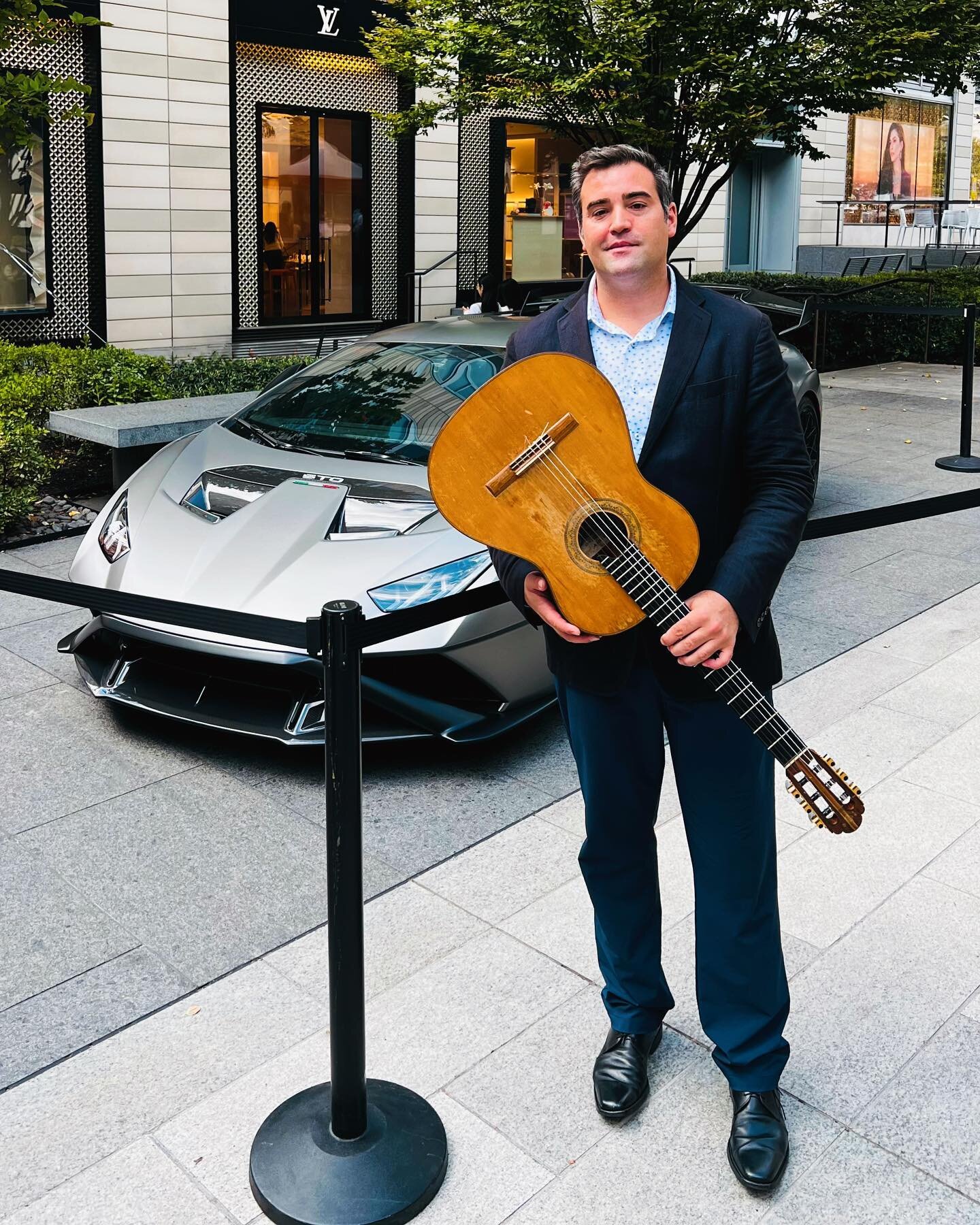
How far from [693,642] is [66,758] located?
130 inches

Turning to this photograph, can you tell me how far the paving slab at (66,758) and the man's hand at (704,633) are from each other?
2863mm

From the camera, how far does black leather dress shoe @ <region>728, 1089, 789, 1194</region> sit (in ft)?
8.82

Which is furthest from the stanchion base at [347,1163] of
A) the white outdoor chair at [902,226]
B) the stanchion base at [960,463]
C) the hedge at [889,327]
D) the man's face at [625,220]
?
the white outdoor chair at [902,226]

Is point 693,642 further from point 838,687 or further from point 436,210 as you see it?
point 436,210

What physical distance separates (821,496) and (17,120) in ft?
20.4

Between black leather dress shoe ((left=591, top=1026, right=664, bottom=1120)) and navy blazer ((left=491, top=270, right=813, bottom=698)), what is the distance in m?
0.92

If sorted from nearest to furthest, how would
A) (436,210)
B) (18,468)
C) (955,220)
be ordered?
(18,468)
(436,210)
(955,220)

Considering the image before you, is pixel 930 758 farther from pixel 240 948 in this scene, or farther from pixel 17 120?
pixel 17 120

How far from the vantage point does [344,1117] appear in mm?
2756

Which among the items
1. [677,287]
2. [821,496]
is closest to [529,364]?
[677,287]

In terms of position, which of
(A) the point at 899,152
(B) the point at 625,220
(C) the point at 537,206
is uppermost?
(A) the point at 899,152

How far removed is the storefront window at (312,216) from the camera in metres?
17.3

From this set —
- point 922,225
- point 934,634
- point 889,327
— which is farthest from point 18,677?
point 922,225

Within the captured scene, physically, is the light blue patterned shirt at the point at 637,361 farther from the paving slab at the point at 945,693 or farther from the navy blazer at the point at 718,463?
the paving slab at the point at 945,693
